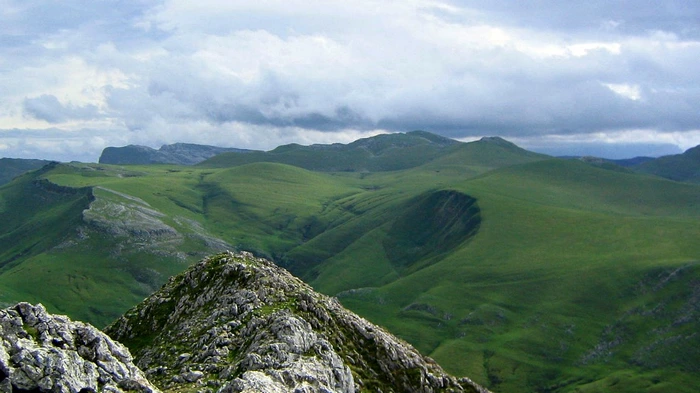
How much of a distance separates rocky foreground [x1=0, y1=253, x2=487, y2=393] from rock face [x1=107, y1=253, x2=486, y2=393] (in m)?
0.14

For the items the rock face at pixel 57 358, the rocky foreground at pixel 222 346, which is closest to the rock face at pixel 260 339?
the rocky foreground at pixel 222 346

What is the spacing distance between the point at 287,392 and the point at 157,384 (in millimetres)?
14904

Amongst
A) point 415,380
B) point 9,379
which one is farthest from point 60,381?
point 415,380

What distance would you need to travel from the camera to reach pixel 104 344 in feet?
163

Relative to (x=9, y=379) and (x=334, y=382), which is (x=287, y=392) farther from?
(x=9, y=379)

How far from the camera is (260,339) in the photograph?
69.1 meters

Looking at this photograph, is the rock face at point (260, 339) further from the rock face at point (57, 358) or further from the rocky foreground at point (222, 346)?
the rock face at point (57, 358)

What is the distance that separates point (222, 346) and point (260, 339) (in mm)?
4576

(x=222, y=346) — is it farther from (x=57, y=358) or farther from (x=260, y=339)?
(x=57, y=358)

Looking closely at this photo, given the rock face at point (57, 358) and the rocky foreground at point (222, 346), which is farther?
the rocky foreground at point (222, 346)

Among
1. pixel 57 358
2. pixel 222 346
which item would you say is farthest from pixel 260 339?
pixel 57 358

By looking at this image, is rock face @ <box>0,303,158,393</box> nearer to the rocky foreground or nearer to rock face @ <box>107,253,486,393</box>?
the rocky foreground

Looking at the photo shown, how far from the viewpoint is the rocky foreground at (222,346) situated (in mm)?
44688

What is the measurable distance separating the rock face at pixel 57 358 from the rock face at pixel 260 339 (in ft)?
37.1
